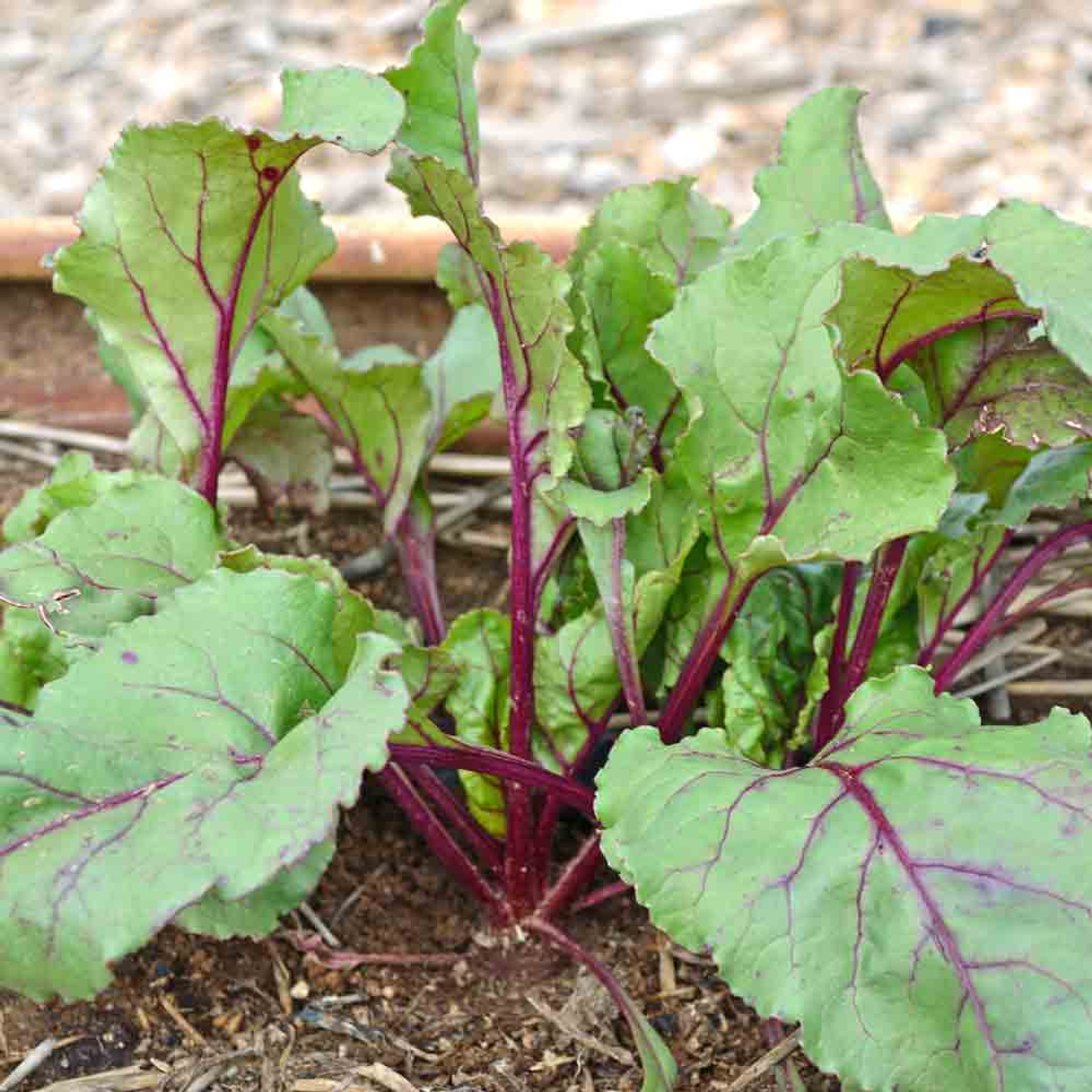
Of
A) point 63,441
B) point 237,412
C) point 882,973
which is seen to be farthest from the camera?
point 63,441

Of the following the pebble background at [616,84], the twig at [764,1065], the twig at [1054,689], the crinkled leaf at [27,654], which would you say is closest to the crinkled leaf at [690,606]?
the twig at [764,1065]

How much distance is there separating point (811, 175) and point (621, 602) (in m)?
0.45

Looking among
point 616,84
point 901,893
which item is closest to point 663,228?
point 901,893

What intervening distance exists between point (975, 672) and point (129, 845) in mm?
988

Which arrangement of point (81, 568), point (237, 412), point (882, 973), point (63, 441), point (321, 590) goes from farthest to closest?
point (63, 441), point (237, 412), point (81, 568), point (321, 590), point (882, 973)

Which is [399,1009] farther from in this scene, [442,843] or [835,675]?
[835,675]

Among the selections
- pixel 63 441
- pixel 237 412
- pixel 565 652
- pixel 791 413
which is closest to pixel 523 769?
pixel 565 652

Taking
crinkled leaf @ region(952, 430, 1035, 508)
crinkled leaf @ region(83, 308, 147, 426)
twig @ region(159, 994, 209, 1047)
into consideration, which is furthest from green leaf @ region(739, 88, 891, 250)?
twig @ region(159, 994, 209, 1047)

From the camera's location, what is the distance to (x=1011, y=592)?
1.42m

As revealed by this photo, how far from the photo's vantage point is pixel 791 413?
1226 mm

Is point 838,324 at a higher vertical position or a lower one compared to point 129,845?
higher

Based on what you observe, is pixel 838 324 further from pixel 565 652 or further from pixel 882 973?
pixel 882 973

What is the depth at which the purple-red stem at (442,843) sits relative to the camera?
137 cm

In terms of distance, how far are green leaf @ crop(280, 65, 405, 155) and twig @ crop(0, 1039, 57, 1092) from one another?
2.57 ft
